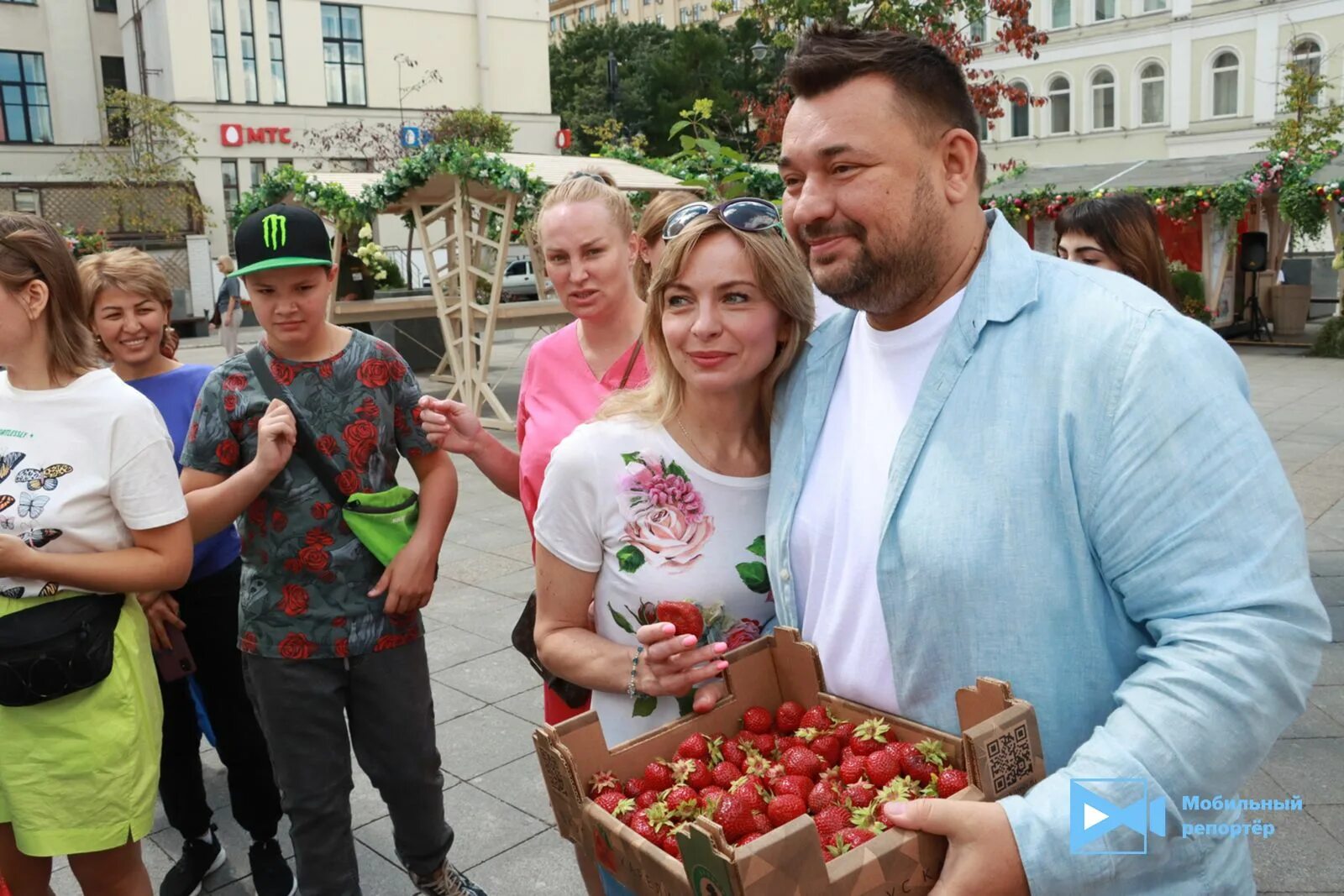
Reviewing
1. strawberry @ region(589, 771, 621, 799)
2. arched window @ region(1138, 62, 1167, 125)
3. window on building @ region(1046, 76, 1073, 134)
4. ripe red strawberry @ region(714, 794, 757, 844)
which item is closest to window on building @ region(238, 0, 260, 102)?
window on building @ region(1046, 76, 1073, 134)

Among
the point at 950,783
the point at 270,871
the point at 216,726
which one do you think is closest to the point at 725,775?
the point at 950,783

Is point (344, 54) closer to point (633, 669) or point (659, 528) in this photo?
point (659, 528)

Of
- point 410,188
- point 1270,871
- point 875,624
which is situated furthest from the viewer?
point 410,188

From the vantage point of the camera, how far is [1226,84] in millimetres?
34844

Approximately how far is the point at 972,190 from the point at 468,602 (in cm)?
470

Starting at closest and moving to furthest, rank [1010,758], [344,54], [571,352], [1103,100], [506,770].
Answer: [1010,758], [571,352], [506,770], [344,54], [1103,100]

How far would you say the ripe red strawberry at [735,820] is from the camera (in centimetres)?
147

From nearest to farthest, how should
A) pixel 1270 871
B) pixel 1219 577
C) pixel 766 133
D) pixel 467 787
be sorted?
pixel 1219 577
pixel 1270 871
pixel 467 787
pixel 766 133

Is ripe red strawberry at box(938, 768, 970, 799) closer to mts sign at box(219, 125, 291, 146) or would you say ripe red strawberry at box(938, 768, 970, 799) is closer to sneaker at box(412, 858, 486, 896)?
sneaker at box(412, 858, 486, 896)

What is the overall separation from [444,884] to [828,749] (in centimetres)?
184

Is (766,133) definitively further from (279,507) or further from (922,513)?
(922,513)

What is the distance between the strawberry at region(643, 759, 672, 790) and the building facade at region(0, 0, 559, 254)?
3510 centimetres

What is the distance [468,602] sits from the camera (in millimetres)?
5965

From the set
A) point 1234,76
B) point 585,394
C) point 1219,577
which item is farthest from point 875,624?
point 1234,76
